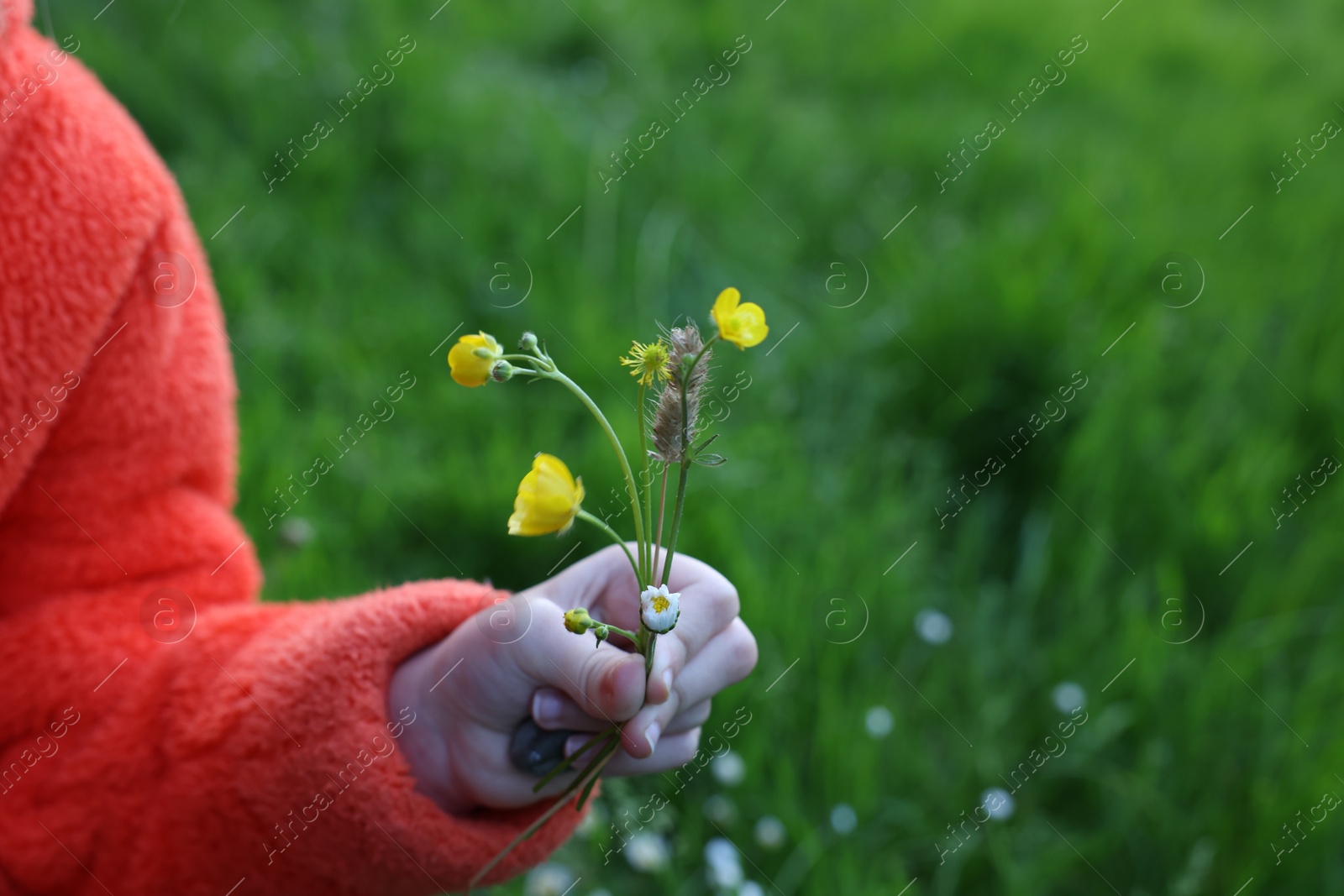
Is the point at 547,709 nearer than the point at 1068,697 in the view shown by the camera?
Yes

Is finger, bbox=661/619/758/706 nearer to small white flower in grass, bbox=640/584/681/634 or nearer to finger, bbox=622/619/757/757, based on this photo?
finger, bbox=622/619/757/757

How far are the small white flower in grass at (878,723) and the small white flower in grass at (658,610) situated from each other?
2.84ft

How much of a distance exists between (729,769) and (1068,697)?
0.53 m

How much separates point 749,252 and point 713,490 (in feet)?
2.53

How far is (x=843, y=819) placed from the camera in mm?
1249

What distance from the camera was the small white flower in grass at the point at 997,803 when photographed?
4.24ft

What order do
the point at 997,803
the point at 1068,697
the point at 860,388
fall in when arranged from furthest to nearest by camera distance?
the point at 860,388 → the point at 1068,697 → the point at 997,803

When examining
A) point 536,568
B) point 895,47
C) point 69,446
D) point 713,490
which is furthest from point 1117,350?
point 69,446

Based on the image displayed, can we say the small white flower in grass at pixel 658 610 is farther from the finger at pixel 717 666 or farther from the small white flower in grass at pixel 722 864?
the small white flower in grass at pixel 722 864

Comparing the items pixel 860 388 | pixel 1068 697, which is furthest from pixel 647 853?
pixel 860 388

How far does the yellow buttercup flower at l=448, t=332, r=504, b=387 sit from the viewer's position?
1.77 ft

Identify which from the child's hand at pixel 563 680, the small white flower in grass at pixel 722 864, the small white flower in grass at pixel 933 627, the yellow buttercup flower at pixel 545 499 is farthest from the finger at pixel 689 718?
the small white flower in grass at pixel 933 627

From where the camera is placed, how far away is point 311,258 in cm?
193

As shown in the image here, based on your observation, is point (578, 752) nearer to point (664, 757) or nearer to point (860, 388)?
point (664, 757)
